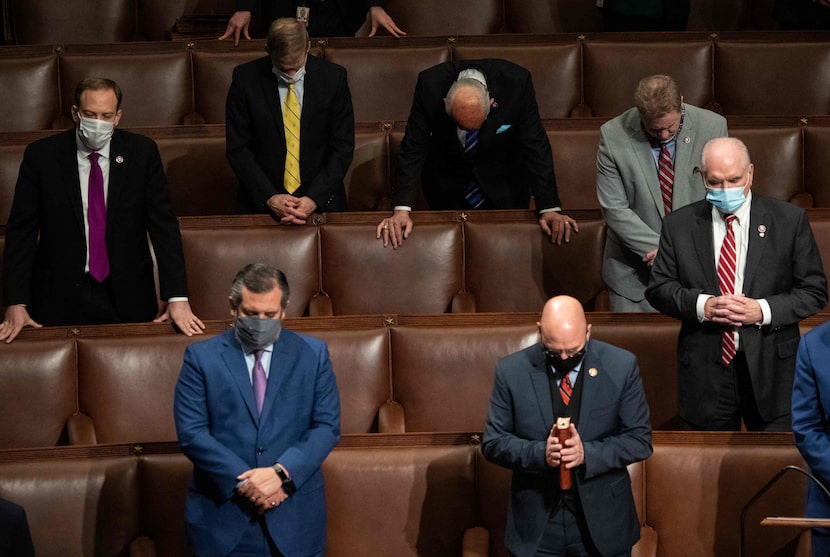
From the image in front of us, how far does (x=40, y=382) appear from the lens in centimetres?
247

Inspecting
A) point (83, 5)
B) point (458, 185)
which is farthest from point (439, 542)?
point (83, 5)

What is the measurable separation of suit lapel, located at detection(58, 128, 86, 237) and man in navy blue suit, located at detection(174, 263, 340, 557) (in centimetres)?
65

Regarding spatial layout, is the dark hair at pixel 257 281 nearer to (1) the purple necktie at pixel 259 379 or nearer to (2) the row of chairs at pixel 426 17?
(1) the purple necktie at pixel 259 379

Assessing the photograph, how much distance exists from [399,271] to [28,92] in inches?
49.5

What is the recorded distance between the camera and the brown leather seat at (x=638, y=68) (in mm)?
3393

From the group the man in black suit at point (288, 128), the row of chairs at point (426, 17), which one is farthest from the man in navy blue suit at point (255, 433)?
the row of chairs at point (426, 17)

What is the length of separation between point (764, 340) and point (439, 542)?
65cm

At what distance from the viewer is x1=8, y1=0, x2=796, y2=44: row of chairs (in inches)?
151

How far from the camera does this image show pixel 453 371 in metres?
2.47

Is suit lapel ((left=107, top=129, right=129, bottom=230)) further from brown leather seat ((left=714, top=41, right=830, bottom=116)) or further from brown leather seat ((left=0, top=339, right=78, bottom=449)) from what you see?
brown leather seat ((left=714, top=41, right=830, bottom=116))

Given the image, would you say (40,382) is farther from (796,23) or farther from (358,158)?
(796,23)

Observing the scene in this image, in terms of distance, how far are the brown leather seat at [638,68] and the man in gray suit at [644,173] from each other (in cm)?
80

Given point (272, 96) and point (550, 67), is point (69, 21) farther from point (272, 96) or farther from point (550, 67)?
point (550, 67)

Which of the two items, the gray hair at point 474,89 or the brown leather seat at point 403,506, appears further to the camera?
the gray hair at point 474,89
